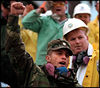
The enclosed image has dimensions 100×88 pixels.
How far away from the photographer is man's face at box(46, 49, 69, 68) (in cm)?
497

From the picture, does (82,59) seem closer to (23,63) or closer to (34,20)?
(23,63)

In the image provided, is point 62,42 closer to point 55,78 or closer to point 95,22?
point 55,78

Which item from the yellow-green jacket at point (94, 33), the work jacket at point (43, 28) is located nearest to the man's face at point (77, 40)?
the work jacket at point (43, 28)

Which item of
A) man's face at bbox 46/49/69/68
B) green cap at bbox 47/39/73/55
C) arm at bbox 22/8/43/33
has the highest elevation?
arm at bbox 22/8/43/33

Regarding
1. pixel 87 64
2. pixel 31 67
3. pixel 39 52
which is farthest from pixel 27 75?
pixel 39 52

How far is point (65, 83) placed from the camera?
4.67 metres

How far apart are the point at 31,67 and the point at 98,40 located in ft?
12.2

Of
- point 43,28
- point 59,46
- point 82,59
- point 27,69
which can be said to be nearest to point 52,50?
point 59,46

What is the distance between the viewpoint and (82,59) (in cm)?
587

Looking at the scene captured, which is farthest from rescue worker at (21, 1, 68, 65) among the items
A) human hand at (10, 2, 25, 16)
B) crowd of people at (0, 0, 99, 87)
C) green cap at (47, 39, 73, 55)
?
human hand at (10, 2, 25, 16)

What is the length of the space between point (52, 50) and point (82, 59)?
861 millimetres

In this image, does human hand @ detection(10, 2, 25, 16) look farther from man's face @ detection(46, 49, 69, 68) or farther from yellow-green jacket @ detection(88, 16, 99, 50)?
yellow-green jacket @ detection(88, 16, 99, 50)

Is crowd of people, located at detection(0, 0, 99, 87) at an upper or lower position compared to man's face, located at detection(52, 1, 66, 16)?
lower

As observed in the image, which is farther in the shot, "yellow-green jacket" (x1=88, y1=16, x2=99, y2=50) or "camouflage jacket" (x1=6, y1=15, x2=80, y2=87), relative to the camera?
"yellow-green jacket" (x1=88, y1=16, x2=99, y2=50)
